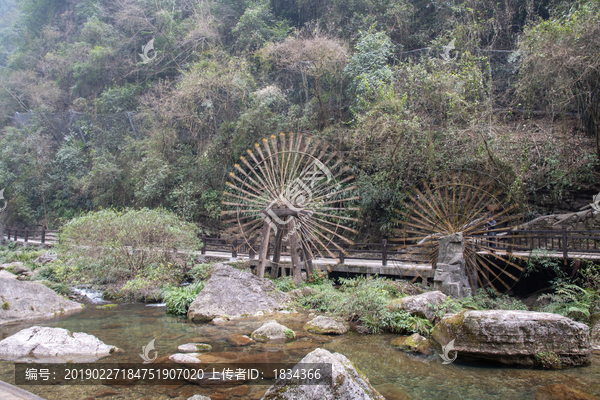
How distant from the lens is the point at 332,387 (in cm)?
375

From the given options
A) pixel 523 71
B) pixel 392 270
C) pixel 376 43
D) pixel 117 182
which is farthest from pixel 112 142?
pixel 523 71

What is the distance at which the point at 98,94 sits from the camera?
96.7ft

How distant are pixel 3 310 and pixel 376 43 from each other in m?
16.1

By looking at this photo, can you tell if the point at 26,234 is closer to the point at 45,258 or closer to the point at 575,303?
the point at 45,258

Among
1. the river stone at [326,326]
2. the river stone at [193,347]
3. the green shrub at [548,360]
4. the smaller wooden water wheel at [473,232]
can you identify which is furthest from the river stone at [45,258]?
the green shrub at [548,360]

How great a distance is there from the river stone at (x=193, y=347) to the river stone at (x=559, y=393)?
5296 millimetres

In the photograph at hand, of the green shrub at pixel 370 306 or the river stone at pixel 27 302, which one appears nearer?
the green shrub at pixel 370 306

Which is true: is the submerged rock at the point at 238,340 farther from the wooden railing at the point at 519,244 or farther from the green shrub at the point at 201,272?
the green shrub at the point at 201,272

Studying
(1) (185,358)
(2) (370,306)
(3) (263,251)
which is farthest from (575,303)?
(3) (263,251)

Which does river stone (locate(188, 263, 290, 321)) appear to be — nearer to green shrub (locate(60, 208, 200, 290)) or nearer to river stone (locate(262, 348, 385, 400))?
green shrub (locate(60, 208, 200, 290))

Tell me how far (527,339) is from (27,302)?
10.9 meters

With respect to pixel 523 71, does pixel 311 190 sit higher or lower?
lower

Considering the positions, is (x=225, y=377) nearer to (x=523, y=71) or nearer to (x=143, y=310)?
(x=143, y=310)

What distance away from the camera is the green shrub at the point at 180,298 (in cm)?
1017
